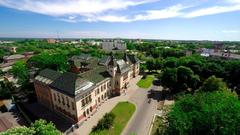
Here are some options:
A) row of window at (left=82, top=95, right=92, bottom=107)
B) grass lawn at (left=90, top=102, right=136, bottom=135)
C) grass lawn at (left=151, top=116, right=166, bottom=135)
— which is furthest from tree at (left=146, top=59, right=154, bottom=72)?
row of window at (left=82, top=95, right=92, bottom=107)

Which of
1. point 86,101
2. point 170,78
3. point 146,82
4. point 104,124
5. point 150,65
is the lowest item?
point 104,124

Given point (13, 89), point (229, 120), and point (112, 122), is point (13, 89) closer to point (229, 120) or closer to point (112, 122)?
point (112, 122)

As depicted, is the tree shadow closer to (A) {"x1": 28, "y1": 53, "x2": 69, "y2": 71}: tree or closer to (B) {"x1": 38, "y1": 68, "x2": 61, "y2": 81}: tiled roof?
(B) {"x1": 38, "y1": 68, "x2": 61, "y2": 81}: tiled roof

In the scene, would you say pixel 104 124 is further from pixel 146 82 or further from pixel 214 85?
pixel 146 82

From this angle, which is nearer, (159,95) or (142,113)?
(142,113)

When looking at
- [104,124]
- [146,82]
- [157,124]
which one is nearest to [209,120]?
[157,124]

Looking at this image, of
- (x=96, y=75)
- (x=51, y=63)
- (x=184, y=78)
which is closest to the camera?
(x=96, y=75)
